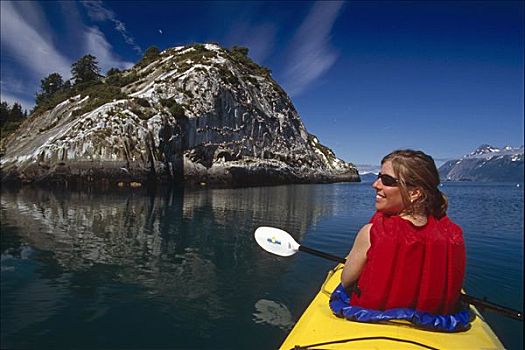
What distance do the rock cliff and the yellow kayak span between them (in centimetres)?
3685

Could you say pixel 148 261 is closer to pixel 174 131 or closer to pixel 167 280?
pixel 167 280

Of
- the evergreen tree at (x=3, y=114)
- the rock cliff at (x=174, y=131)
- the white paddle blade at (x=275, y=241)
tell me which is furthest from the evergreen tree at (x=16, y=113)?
the white paddle blade at (x=275, y=241)

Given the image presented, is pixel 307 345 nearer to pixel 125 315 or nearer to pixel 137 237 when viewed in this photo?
pixel 125 315

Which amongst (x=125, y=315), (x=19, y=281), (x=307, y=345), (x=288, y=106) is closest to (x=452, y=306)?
(x=307, y=345)

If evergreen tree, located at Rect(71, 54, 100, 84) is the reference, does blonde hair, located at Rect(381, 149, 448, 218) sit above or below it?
below

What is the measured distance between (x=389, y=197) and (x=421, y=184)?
0.31 m

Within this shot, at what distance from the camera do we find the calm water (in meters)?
6.10

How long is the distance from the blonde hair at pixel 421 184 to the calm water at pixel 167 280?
3788mm

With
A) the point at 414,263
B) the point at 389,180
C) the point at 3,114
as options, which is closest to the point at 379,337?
the point at 414,263

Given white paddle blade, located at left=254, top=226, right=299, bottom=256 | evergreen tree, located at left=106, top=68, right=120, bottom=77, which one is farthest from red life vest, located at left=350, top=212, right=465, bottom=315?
evergreen tree, located at left=106, top=68, right=120, bottom=77

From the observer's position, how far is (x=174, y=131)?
43062mm

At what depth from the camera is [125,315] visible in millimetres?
6680

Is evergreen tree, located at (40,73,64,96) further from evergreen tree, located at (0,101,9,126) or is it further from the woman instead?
the woman

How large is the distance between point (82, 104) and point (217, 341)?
163 feet
